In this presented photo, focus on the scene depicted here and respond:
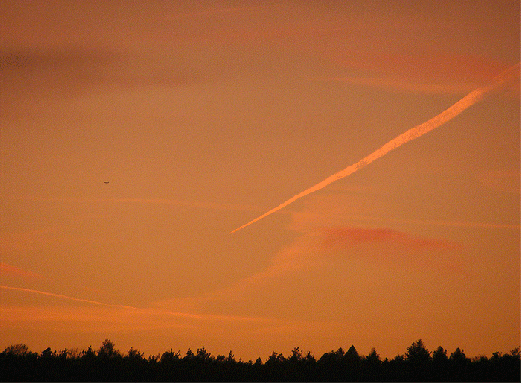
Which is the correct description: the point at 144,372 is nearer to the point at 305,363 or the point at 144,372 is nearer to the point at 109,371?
the point at 109,371

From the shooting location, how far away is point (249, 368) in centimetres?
18875

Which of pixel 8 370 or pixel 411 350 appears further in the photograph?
pixel 411 350

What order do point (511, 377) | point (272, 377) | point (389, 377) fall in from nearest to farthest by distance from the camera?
point (511, 377)
point (389, 377)
point (272, 377)

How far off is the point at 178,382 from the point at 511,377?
239 feet

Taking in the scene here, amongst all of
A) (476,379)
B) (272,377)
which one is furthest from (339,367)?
(476,379)

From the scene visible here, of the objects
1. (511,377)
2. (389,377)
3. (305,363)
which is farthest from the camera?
(305,363)

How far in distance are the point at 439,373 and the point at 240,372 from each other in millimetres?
48812

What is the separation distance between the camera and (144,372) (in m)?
182

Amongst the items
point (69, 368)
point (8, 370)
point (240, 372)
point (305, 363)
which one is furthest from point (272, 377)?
point (8, 370)

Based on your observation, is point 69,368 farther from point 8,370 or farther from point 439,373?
point 439,373

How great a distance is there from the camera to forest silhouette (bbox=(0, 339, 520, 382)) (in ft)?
545

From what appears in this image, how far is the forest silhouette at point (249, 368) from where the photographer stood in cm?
16625

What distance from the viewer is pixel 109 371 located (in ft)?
582

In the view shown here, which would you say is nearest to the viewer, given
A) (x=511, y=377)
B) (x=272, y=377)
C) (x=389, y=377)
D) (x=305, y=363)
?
(x=511, y=377)
